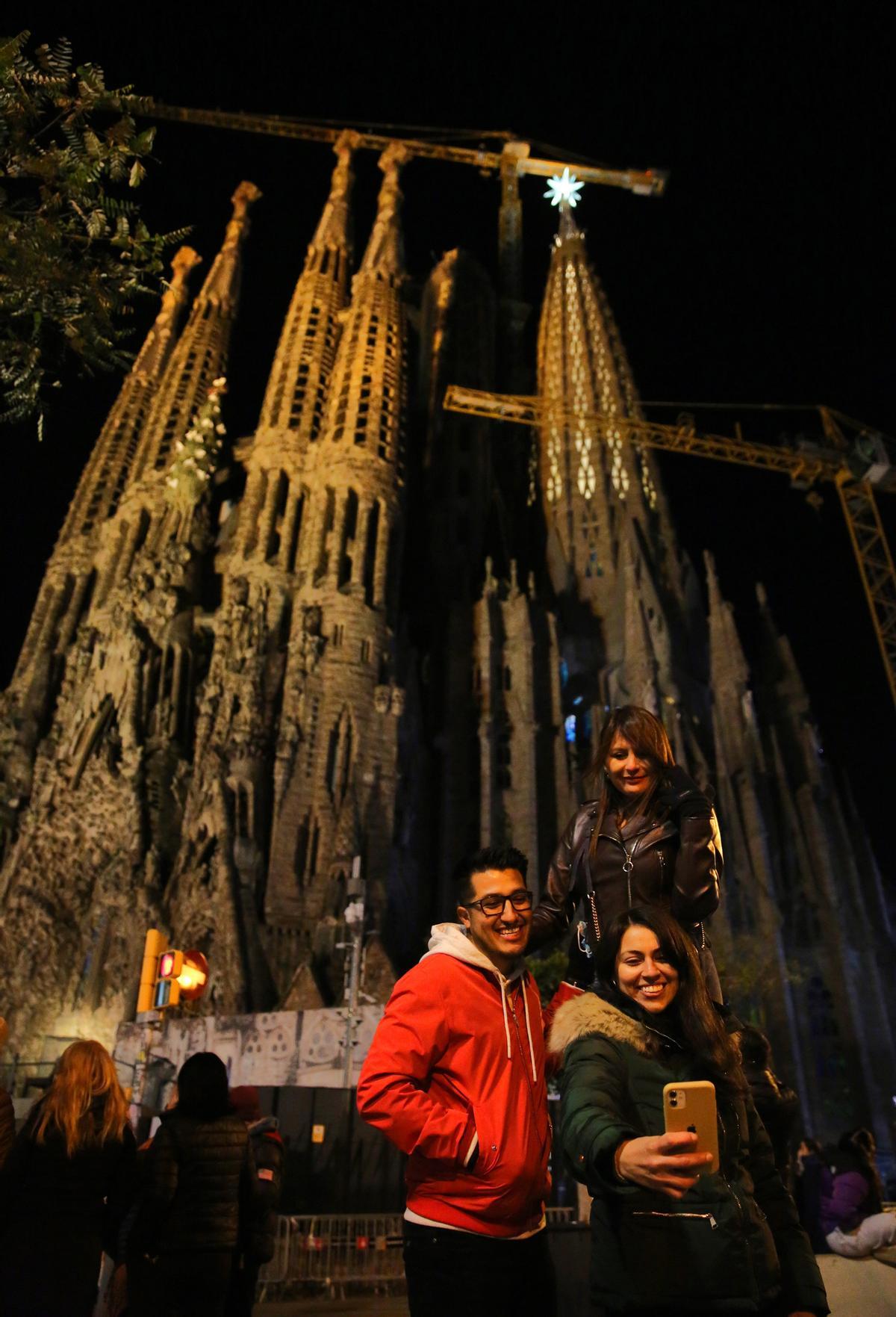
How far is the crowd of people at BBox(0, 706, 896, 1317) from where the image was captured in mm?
2469

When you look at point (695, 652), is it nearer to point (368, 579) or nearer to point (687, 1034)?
point (368, 579)

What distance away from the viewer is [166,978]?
35.9 ft

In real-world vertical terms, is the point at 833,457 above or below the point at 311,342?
below

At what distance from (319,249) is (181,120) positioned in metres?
24.7

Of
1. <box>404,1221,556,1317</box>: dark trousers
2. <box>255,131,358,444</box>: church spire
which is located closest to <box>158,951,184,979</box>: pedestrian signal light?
<box>404,1221,556,1317</box>: dark trousers

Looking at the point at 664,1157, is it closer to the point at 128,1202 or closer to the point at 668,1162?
the point at 668,1162

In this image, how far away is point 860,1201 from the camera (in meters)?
5.59

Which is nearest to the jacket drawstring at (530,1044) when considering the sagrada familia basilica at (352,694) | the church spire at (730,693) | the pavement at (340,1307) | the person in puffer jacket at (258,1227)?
the person in puffer jacket at (258,1227)

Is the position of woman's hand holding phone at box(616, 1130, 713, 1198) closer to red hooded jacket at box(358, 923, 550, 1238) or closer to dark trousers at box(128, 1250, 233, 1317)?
red hooded jacket at box(358, 923, 550, 1238)

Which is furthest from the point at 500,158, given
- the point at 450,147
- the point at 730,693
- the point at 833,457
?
the point at 730,693

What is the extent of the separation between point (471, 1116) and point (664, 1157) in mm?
747

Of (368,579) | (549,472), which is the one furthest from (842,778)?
(368,579)

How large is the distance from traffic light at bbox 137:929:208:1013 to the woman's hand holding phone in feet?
31.2

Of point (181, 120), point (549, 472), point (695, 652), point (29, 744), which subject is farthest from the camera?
point (181, 120)
